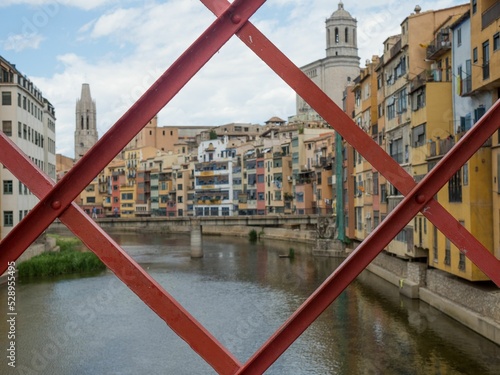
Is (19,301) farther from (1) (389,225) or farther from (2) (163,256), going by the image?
(1) (389,225)

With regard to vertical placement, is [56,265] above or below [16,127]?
below

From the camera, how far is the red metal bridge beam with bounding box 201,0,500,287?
5.78 ft

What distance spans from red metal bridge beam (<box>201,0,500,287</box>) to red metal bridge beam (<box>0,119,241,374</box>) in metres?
0.66

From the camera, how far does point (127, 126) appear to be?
171 cm

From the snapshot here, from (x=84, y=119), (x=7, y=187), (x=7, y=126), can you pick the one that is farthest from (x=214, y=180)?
(x=84, y=119)

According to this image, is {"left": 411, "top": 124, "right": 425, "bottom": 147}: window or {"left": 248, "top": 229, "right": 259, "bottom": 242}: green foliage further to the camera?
{"left": 248, "top": 229, "right": 259, "bottom": 242}: green foliage

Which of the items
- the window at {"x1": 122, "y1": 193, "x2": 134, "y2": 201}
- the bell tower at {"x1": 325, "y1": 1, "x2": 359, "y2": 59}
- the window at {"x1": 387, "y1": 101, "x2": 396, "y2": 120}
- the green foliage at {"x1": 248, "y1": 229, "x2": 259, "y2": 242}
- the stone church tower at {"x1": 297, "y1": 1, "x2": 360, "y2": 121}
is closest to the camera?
the window at {"x1": 387, "y1": 101, "x2": 396, "y2": 120}

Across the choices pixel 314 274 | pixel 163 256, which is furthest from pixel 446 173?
pixel 163 256

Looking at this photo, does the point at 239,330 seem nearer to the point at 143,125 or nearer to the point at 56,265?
the point at 56,265

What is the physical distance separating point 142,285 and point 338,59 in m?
81.4

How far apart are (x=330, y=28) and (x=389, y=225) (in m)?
84.0

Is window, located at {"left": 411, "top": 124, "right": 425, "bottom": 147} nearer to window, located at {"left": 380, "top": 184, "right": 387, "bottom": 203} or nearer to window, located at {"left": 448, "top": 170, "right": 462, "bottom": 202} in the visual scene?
window, located at {"left": 448, "top": 170, "right": 462, "bottom": 202}

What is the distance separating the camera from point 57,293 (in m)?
21.7

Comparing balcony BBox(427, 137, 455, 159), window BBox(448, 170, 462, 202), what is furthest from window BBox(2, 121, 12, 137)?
window BBox(448, 170, 462, 202)
